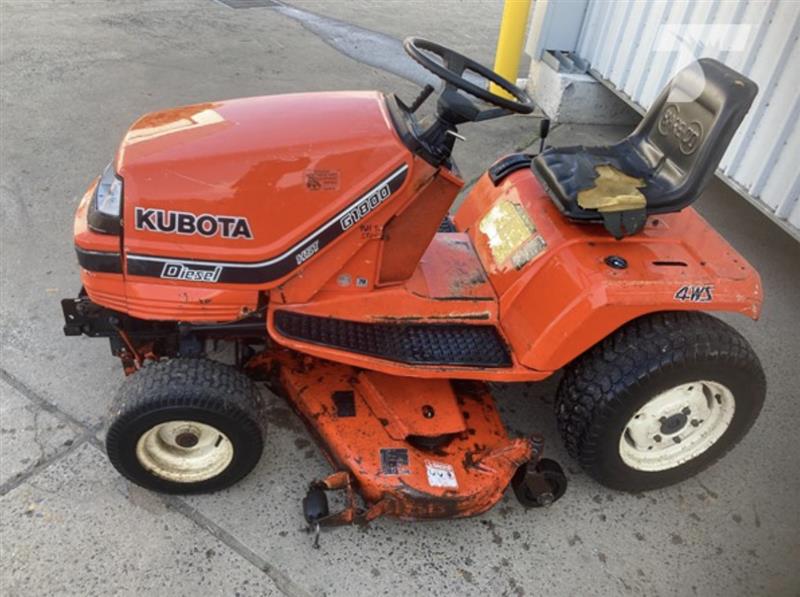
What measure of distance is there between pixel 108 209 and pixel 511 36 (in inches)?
159

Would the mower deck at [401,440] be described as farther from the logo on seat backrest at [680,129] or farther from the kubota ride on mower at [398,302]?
the logo on seat backrest at [680,129]

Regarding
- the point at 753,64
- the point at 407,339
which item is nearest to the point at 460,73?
the point at 407,339

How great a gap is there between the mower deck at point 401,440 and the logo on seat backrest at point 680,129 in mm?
1184

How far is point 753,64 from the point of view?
3.85 m

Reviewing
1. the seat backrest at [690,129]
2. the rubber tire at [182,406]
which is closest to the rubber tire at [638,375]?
the seat backrest at [690,129]

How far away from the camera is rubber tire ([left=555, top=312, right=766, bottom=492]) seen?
2268mm

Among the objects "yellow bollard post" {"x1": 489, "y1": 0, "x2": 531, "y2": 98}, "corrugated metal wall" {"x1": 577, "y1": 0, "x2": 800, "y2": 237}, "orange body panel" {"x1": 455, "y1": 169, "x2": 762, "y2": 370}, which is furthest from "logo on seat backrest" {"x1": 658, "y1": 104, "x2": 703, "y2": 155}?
"yellow bollard post" {"x1": 489, "y1": 0, "x2": 531, "y2": 98}

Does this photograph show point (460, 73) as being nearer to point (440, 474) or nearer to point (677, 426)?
point (440, 474)

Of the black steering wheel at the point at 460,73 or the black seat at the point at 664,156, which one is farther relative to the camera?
Result: the black seat at the point at 664,156

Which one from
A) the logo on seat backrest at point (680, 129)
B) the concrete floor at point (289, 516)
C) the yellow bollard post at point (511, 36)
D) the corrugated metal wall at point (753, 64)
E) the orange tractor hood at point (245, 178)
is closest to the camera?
the orange tractor hood at point (245, 178)

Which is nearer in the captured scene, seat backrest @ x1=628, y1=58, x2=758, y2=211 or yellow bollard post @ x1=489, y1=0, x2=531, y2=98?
seat backrest @ x1=628, y1=58, x2=758, y2=211

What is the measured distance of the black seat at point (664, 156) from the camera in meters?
2.37

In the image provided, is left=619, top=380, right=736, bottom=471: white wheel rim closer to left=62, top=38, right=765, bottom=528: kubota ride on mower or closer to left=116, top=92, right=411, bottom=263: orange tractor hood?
left=62, top=38, right=765, bottom=528: kubota ride on mower

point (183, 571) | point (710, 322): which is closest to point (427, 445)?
point (183, 571)
